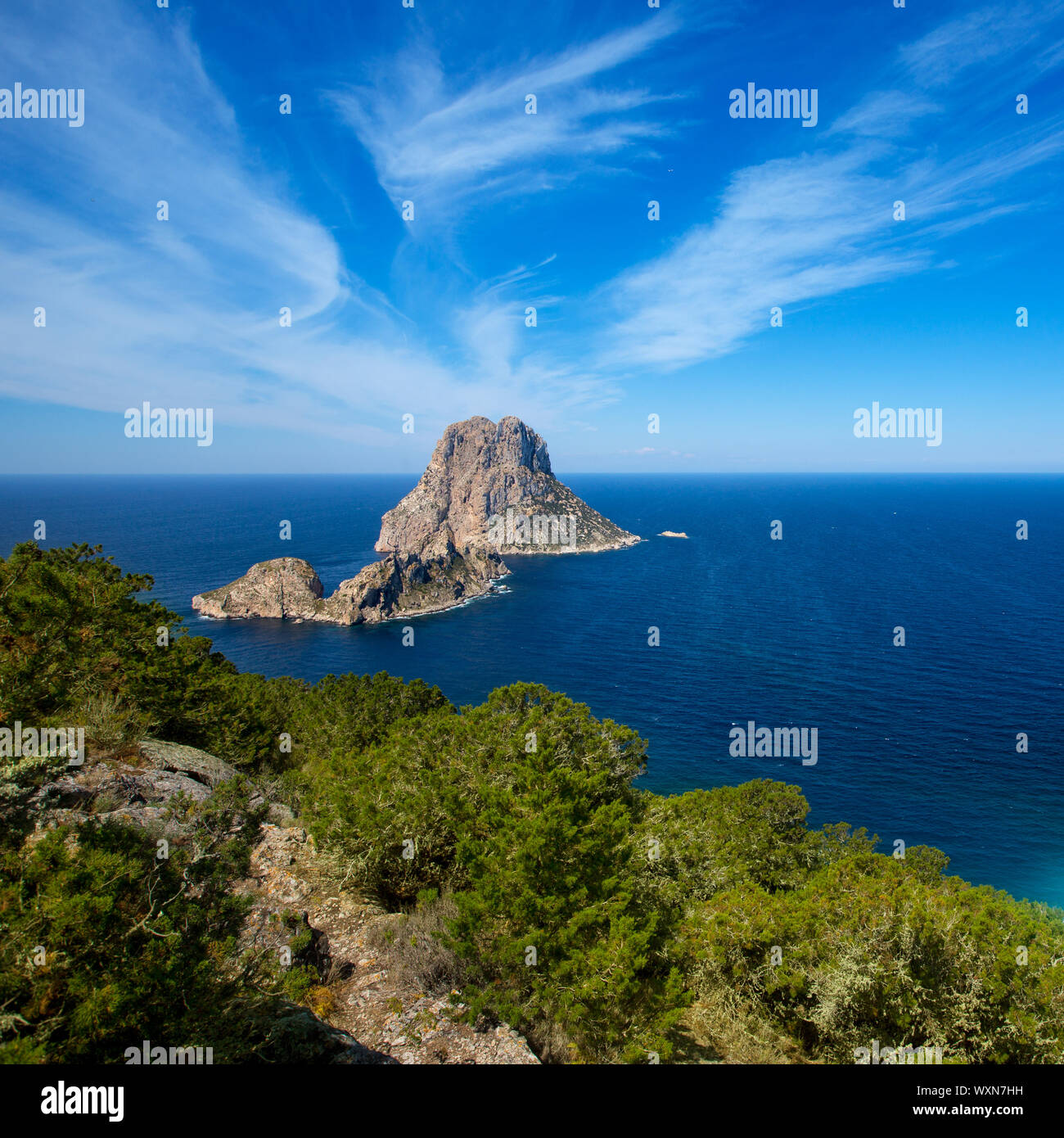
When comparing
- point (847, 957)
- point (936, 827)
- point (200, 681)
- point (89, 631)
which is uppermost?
point (89, 631)

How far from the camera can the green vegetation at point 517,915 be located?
7359 mm

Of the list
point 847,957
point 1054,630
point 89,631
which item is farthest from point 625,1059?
point 1054,630

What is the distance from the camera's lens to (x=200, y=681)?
29.6 metres

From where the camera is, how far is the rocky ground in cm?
1165

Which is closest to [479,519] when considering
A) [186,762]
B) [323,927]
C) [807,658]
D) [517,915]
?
[807,658]

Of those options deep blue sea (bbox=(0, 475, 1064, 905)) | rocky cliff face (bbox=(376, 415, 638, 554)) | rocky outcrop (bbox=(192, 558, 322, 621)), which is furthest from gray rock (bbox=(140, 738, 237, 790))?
rocky cliff face (bbox=(376, 415, 638, 554))

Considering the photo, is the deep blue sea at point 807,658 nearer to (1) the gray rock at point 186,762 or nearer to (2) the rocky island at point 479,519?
Result: (2) the rocky island at point 479,519

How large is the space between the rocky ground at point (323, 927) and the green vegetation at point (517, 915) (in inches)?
24.5

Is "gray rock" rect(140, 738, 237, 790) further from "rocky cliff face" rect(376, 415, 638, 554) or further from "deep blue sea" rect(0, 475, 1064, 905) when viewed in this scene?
"rocky cliff face" rect(376, 415, 638, 554)

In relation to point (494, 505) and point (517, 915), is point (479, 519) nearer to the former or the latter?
point (494, 505)

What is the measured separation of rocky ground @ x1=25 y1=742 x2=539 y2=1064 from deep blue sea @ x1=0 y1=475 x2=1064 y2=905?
128ft
